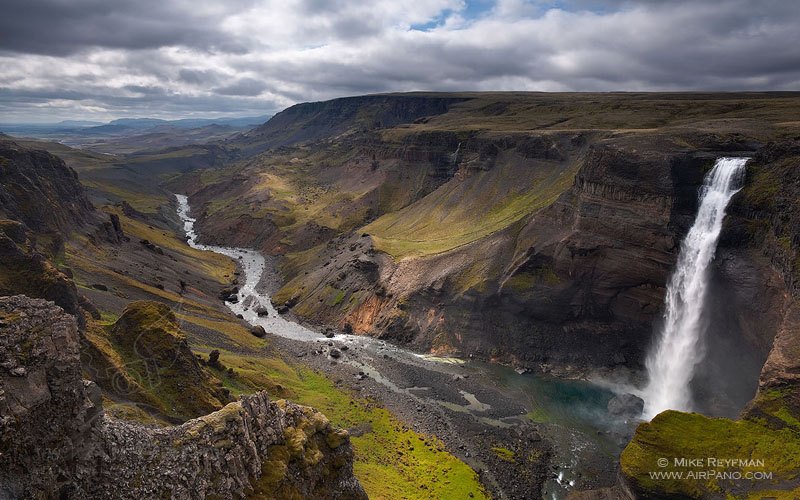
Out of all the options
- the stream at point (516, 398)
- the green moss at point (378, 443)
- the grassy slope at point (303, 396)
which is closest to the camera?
the grassy slope at point (303, 396)

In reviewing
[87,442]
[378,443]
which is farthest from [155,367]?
[378,443]

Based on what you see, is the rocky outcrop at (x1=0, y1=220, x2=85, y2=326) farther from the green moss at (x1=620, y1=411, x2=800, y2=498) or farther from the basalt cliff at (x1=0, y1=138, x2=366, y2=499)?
the green moss at (x1=620, y1=411, x2=800, y2=498)

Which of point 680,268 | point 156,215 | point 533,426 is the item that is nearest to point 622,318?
point 680,268

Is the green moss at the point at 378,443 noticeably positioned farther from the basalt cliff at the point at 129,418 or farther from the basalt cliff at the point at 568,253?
the basalt cliff at the point at 568,253

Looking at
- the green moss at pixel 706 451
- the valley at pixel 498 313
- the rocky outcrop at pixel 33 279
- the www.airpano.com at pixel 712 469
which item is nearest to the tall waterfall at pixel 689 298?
the valley at pixel 498 313

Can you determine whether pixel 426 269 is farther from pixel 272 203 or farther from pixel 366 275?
pixel 272 203

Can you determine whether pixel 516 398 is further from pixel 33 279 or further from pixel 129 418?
pixel 33 279
